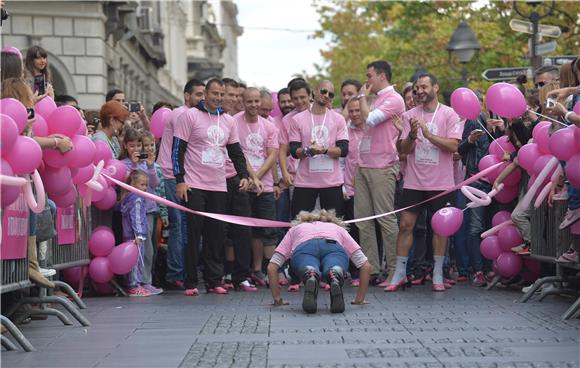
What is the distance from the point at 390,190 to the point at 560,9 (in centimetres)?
1942

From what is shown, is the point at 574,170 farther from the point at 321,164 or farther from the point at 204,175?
the point at 321,164

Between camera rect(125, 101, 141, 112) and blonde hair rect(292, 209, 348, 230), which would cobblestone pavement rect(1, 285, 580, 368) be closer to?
blonde hair rect(292, 209, 348, 230)

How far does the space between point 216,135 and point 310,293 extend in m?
3.55

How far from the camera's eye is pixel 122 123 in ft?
47.5

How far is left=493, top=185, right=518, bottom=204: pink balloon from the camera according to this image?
14.3 meters

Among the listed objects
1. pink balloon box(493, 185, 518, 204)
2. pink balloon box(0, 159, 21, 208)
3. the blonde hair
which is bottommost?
the blonde hair

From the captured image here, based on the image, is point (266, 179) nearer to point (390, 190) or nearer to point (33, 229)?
point (390, 190)

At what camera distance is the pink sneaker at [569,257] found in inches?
452

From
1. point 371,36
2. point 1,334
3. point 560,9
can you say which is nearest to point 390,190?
point 1,334

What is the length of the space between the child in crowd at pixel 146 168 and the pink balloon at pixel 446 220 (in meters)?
3.02

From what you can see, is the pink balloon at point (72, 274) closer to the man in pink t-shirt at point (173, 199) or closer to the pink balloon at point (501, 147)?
the man in pink t-shirt at point (173, 199)

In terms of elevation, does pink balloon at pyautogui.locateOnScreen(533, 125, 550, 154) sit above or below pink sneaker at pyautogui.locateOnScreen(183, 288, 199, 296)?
above

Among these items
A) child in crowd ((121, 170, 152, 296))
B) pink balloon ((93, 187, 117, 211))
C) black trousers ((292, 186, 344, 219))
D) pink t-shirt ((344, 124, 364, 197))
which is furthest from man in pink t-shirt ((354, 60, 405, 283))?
pink balloon ((93, 187, 117, 211))

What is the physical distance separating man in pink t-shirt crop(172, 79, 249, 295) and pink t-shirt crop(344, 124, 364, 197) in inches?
79.8
